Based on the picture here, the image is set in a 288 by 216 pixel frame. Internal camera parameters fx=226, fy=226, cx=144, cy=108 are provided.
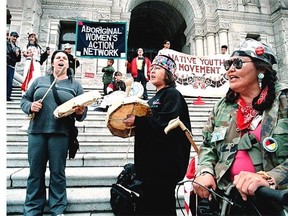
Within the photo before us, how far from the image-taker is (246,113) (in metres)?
A: 1.55

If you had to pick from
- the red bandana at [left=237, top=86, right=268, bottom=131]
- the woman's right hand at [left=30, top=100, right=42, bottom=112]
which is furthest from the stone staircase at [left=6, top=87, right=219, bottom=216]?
the woman's right hand at [left=30, top=100, right=42, bottom=112]

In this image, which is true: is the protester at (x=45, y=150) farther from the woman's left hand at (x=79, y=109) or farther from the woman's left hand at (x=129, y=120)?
the woman's left hand at (x=129, y=120)

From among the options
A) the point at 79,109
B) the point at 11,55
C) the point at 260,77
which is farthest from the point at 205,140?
the point at 11,55

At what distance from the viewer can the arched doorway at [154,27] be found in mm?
17406

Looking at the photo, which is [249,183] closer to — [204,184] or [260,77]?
[204,184]

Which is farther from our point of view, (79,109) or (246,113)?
(79,109)

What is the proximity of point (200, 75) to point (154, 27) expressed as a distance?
13713mm

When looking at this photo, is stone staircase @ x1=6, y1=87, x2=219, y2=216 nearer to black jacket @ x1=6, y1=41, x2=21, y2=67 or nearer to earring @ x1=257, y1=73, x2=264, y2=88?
earring @ x1=257, y1=73, x2=264, y2=88

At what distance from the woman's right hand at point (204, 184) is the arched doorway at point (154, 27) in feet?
55.0

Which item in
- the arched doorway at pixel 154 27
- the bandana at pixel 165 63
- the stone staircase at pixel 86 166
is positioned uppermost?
the arched doorway at pixel 154 27

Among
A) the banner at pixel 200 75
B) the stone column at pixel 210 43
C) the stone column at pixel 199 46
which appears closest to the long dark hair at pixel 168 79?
the banner at pixel 200 75

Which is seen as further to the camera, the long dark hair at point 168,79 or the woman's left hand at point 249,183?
the long dark hair at point 168,79
